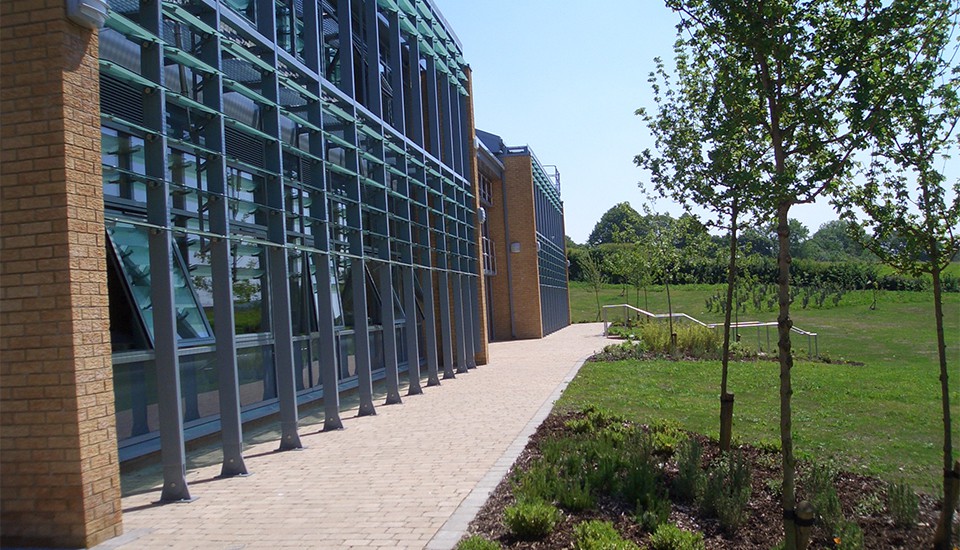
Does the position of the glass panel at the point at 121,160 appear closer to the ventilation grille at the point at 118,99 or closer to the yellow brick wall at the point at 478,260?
the ventilation grille at the point at 118,99

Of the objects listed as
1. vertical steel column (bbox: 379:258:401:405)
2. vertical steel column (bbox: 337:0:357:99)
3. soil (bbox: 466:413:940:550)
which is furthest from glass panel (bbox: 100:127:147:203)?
soil (bbox: 466:413:940:550)

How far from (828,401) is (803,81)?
859 centimetres

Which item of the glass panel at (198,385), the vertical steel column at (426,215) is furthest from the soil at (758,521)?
the vertical steel column at (426,215)

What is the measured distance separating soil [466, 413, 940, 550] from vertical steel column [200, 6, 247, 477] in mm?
2914

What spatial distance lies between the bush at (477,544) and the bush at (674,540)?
1.08 m

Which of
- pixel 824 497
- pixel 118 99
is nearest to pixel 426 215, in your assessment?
pixel 118 99

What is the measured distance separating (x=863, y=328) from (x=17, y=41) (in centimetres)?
3607

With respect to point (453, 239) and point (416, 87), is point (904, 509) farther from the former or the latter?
point (453, 239)

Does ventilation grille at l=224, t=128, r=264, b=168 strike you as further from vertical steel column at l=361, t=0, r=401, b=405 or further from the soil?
the soil

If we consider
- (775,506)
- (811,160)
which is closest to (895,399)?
(775,506)

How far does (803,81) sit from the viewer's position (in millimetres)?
6176

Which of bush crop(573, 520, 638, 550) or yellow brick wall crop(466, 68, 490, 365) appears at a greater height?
yellow brick wall crop(466, 68, 490, 365)

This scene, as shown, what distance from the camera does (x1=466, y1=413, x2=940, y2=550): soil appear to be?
599 centimetres

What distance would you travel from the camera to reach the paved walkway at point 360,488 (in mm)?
6141
